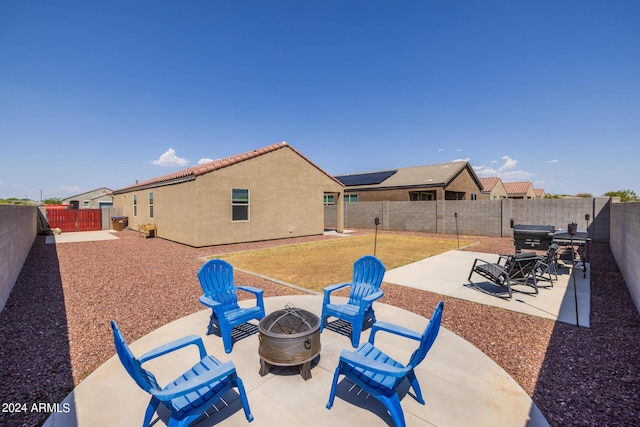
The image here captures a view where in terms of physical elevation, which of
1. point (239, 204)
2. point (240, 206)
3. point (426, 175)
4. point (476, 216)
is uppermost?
point (426, 175)

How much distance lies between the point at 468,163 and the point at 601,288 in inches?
921

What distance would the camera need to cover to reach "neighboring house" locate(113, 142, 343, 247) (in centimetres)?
1310

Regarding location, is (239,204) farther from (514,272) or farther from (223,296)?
(514,272)

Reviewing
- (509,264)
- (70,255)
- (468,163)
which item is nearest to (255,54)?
(70,255)

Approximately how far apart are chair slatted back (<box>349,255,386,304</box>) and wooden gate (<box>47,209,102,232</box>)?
79.2 feet

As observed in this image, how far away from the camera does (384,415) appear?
2.54 m

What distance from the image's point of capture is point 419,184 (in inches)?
970

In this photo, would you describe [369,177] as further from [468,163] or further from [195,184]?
[195,184]

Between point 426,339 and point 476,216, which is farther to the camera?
point 476,216

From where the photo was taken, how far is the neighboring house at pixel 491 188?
33.5 m

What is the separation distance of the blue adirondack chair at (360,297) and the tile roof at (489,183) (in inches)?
1339

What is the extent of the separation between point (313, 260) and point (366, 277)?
5888 millimetres

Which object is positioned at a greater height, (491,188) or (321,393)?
(491,188)

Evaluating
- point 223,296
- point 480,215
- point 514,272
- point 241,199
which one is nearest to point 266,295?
point 223,296
